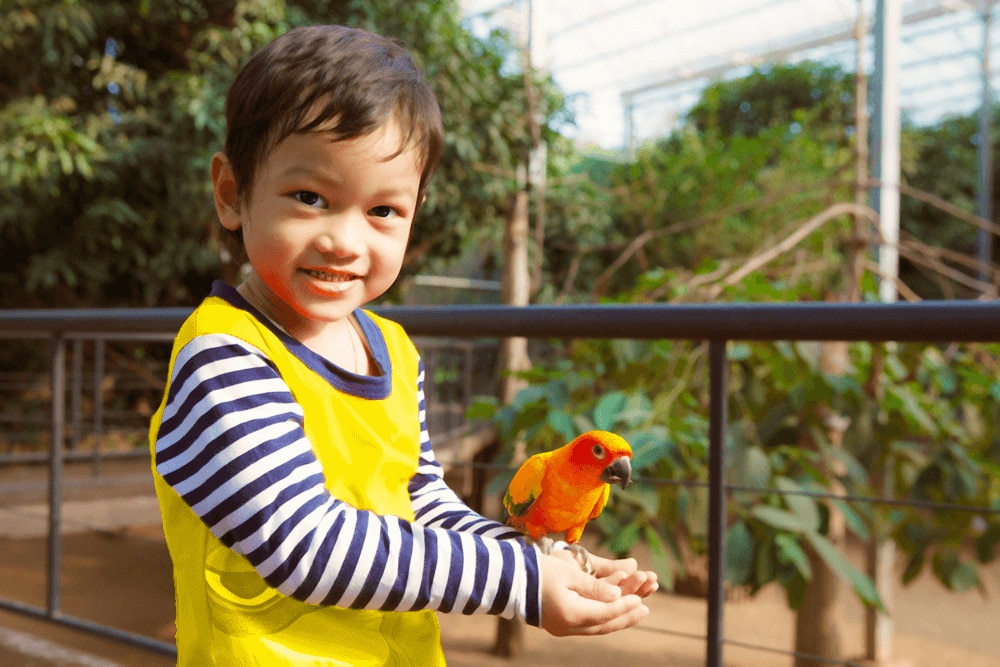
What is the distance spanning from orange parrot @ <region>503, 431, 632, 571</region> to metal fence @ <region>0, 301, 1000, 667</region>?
55cm

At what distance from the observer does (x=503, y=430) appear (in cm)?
189

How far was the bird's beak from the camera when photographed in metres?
Answer: 0.43

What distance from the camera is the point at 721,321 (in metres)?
1.01

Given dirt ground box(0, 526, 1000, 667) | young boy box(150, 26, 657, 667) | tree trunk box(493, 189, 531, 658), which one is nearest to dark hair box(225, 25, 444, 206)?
young boy box(150, 26, 657, 667)

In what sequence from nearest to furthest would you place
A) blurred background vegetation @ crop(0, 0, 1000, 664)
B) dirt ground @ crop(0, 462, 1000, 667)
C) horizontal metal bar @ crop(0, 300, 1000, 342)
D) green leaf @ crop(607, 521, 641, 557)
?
horizontal metal bar @ crop(0, 300, 1000, 342) → green leaf @ crop(607, 521, 641, 557) → blurred background vegetation @ crop(0, 0, 1000, 664) → dirt ground @ crop(0, 462, 1000, 667)

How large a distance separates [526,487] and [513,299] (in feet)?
13.2

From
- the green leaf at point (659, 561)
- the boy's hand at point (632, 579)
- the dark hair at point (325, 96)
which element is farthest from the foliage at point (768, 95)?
the boy's hand at point (632, 579)

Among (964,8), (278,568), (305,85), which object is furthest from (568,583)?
(964,8)

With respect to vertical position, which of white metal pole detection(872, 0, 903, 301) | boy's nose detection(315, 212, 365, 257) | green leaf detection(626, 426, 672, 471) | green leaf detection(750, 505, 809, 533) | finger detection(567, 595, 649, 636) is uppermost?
white metal pole detection(872, 0, 903, 301)

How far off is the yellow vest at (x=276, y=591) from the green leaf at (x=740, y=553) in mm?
1112

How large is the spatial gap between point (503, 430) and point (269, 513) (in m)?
1.43

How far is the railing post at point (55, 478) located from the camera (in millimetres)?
1756

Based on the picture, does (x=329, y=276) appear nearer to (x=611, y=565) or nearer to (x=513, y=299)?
(x=611, y=565)

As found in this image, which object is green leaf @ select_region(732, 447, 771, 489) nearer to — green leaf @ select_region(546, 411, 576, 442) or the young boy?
green leaf @ select_region(546, 411, 576, 442)
